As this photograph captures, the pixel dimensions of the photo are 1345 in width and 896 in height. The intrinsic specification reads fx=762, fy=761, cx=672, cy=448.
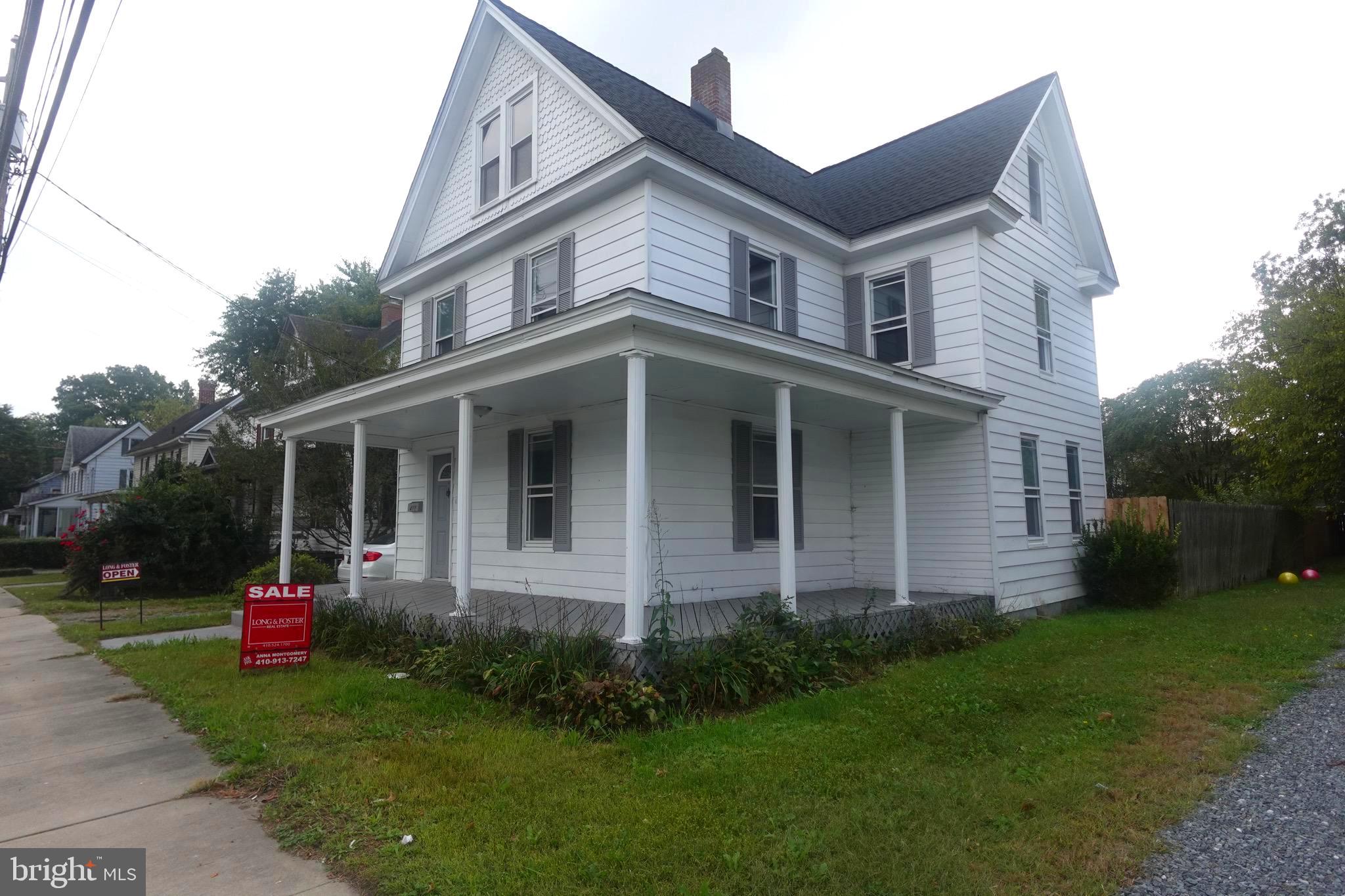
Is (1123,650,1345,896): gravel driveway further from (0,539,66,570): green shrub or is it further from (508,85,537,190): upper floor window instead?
(0,539,66,570): green shrub

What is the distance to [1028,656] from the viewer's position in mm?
8438

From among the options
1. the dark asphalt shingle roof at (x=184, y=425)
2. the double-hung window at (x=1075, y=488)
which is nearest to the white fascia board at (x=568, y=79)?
the double-hung window at (x=1075, y=488)

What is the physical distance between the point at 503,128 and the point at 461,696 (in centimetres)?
890

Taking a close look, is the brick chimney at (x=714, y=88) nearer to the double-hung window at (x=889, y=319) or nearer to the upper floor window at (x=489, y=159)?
the upper floor window at (x=489, y=159)

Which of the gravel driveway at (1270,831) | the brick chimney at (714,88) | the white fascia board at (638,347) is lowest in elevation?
the gravel driveway at (1270,831)

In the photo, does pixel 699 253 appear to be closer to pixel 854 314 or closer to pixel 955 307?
pixel 854 314

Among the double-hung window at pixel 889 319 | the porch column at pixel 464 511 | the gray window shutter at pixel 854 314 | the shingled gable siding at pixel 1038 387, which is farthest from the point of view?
the gray window shutter at pixel 854 314

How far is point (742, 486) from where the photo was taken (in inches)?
406

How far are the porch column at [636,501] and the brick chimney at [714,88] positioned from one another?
786cm

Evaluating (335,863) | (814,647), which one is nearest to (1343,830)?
(814,647)

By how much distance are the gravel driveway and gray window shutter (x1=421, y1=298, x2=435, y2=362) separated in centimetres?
1197

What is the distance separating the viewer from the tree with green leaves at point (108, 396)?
7231 centimetres

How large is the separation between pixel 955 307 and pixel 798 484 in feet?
11.4

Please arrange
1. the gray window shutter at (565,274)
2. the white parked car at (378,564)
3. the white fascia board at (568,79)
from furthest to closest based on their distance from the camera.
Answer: the white parked car at (378,564) < the gray window shutter at (565,274) < the white fascia board at (568,79)
